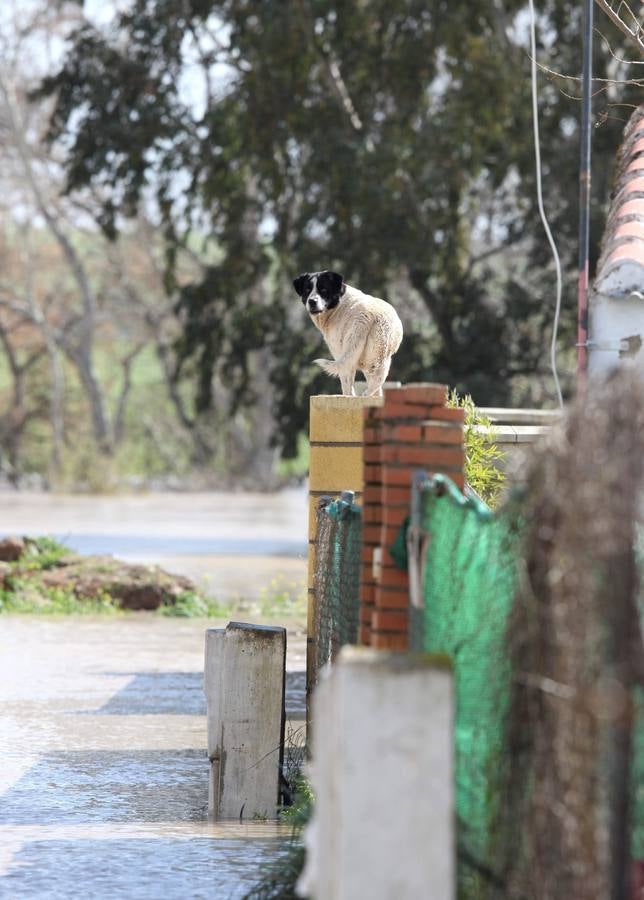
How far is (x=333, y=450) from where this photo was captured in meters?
8.26

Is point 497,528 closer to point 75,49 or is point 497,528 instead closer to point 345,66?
point 345,66

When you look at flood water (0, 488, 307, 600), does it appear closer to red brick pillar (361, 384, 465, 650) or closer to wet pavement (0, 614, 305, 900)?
wet pavement (0, 614, 305, 900)

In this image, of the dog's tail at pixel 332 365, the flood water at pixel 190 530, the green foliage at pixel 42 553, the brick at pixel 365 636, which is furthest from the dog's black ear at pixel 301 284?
the green foliage at pixel 42 553

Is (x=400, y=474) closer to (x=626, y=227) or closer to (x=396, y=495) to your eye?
(x=396, y=495)

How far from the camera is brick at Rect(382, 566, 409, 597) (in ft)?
15.5

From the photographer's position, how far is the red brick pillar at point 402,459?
185 inches

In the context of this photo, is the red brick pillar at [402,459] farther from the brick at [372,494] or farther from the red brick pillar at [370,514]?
the brick at [372,494]

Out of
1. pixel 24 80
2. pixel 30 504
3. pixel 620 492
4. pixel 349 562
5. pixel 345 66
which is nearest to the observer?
pixel 620 492

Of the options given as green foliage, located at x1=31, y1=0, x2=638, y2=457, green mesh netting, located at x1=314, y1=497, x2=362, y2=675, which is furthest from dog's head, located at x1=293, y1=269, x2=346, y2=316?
green foliage, located at x1=31, y1=0, x2=638, y2=457

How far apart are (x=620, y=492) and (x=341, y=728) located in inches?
32.5

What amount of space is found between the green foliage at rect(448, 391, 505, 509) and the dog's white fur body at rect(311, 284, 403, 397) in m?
0.41

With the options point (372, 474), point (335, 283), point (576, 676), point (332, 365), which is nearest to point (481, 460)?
point (332, 365)

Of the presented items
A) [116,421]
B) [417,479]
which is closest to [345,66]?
[417,479]

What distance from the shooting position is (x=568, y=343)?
28578 millimetres
